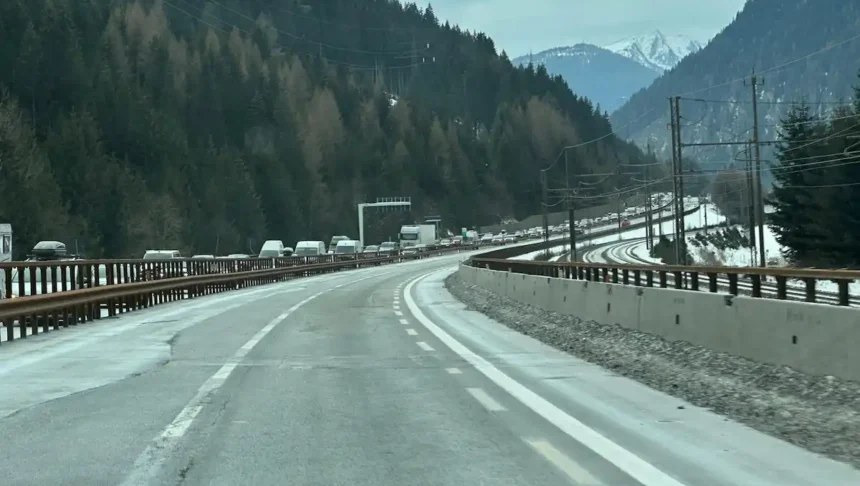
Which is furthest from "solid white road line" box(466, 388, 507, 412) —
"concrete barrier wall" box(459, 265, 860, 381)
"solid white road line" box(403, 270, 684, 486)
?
"concrete barrier wall" box(459, 265, 860, 381)

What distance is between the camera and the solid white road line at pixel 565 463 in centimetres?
705

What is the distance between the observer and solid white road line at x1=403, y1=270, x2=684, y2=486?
720cm

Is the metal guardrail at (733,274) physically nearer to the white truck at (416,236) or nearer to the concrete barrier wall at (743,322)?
the concrete barrier wall at (743,322)

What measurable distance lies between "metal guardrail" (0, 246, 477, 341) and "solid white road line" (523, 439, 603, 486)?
11.8 meters

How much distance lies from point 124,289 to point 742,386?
768 inches

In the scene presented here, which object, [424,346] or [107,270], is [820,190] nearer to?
[107,270]

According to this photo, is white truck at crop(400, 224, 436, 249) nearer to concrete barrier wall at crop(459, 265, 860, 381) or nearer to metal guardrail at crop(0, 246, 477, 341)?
metal guardrail at crop(0, 246, 477, 341)

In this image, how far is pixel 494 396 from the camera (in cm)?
1111

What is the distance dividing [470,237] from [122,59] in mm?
60853

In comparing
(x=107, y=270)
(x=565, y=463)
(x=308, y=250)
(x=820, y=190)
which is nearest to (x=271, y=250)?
(x=308, y=250)

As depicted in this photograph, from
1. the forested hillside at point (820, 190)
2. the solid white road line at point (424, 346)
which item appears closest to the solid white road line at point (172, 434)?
the solid white road line at point (424, 346)

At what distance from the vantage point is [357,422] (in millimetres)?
9523

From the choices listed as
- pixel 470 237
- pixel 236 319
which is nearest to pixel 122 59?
pixel 470 237

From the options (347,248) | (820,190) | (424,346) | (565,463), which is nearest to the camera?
(565,463)
